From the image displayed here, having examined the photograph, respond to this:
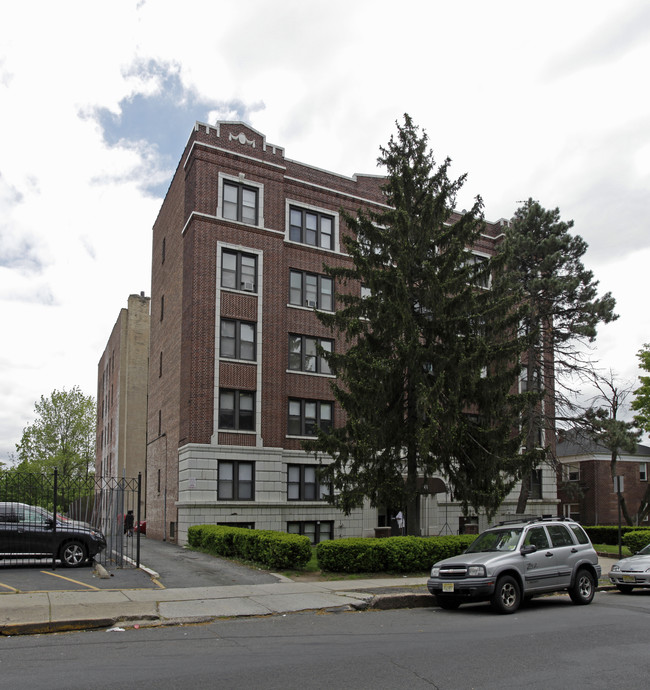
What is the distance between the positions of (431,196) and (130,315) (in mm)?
31427

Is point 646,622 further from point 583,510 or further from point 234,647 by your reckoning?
point 583,510

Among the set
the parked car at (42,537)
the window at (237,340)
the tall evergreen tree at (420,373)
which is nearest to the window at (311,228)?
the window at (237,340)

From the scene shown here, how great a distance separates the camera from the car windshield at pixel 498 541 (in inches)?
531

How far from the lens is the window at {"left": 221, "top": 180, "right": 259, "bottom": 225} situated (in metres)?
29.8

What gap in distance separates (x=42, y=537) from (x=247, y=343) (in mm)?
13611

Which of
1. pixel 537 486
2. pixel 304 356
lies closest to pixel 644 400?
pixel 537 486

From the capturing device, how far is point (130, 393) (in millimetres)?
46812

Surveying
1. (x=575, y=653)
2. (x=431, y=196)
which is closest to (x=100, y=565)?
(x=575, y=653)

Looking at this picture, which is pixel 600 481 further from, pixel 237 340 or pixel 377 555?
pixel 377 555

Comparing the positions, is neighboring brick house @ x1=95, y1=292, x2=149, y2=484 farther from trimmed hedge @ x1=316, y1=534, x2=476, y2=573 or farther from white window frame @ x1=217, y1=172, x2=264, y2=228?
trimmed hedge @ x1=316, y1=534, x2=476, y2=573

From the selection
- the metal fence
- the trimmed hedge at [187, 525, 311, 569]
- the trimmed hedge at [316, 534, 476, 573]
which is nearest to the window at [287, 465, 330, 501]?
the trimmed hedge at [187, 525, 311, 569]

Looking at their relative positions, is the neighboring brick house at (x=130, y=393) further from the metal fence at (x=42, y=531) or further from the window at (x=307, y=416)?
the metal fence at (x=42, y=531)

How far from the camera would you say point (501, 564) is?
1266 cm

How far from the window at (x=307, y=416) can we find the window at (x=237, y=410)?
2109 mm
